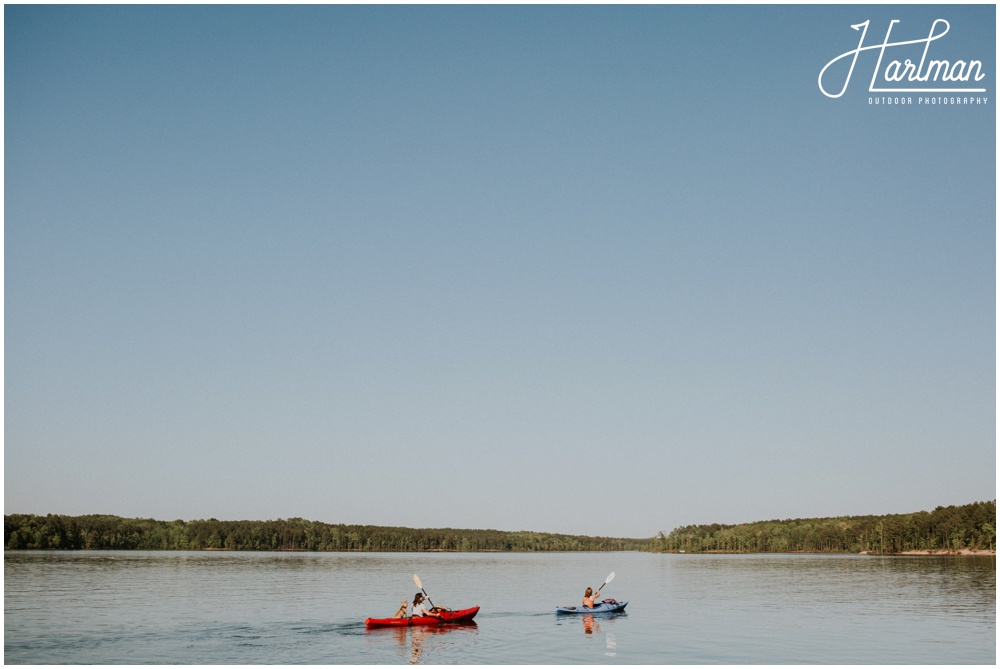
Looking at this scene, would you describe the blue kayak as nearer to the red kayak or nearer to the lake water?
the lake water

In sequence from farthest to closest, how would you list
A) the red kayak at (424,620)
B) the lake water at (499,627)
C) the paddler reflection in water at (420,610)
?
the paddler reflection in water at (420,610) → the red kayak at (424,620) → the lake water at (499,627)

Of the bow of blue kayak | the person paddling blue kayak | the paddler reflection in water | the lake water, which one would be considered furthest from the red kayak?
the person paddling blue kayak

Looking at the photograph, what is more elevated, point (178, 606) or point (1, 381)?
point (1, 381)

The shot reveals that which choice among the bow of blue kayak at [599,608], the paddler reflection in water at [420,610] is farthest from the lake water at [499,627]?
the paddler reflection in water at [420,610]

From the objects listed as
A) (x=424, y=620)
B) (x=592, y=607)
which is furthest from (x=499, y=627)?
(x=592, y=607)

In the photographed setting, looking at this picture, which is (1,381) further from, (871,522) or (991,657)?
(871,522)

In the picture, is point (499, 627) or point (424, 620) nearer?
point (424, 620)

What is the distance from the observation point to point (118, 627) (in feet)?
124

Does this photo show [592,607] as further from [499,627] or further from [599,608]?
[499,627]

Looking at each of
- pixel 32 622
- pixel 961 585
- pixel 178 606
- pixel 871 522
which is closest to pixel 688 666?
pixel 32 622

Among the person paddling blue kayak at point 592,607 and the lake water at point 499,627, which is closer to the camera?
the lake water at point 499,627

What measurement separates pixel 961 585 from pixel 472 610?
142ft

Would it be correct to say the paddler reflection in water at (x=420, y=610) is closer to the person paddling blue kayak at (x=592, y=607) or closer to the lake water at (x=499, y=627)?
the lake water at (x=499, y=627)

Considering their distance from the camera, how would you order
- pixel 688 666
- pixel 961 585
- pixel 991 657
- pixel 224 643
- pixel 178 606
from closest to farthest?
pixel 688 666
pixel 991 657
pixel 224 643
pixel 178 606
pixel 961 585
